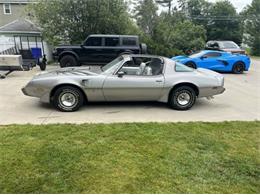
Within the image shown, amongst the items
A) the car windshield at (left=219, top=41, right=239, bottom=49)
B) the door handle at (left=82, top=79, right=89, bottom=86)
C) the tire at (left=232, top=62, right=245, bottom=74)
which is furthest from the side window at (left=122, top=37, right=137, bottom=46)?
the car windshield at (left=219, top=41, right=239, bottom=49)

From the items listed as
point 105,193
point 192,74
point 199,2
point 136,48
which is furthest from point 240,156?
point 199,2

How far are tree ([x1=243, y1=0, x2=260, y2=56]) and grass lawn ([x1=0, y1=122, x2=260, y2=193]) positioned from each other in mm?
34111

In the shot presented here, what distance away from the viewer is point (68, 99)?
17.9ft

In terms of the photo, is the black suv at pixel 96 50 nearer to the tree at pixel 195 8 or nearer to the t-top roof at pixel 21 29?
the t-top roof at pixel 21 29

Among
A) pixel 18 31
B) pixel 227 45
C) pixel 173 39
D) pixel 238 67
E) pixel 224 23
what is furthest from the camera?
pixel 224 23

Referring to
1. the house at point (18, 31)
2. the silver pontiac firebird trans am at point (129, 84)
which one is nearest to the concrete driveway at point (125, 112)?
the silver pontiac firebird trans am at point (129, 84)

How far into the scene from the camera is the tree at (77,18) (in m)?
14.4

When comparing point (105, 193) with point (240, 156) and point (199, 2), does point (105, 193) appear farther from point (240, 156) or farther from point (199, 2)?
point (199, 2)

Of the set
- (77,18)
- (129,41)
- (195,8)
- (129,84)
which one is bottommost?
(129,84)

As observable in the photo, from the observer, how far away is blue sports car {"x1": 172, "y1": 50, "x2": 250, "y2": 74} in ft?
39.0

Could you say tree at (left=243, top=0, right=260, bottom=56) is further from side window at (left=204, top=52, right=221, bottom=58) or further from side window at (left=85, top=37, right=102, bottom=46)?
side window at (left=85, top=37, right=102, bottom=46)

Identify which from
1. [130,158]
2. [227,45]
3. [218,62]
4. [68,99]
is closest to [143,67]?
[68,99]

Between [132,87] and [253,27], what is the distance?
36.1 meters

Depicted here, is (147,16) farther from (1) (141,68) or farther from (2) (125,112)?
(2) (125,112)
